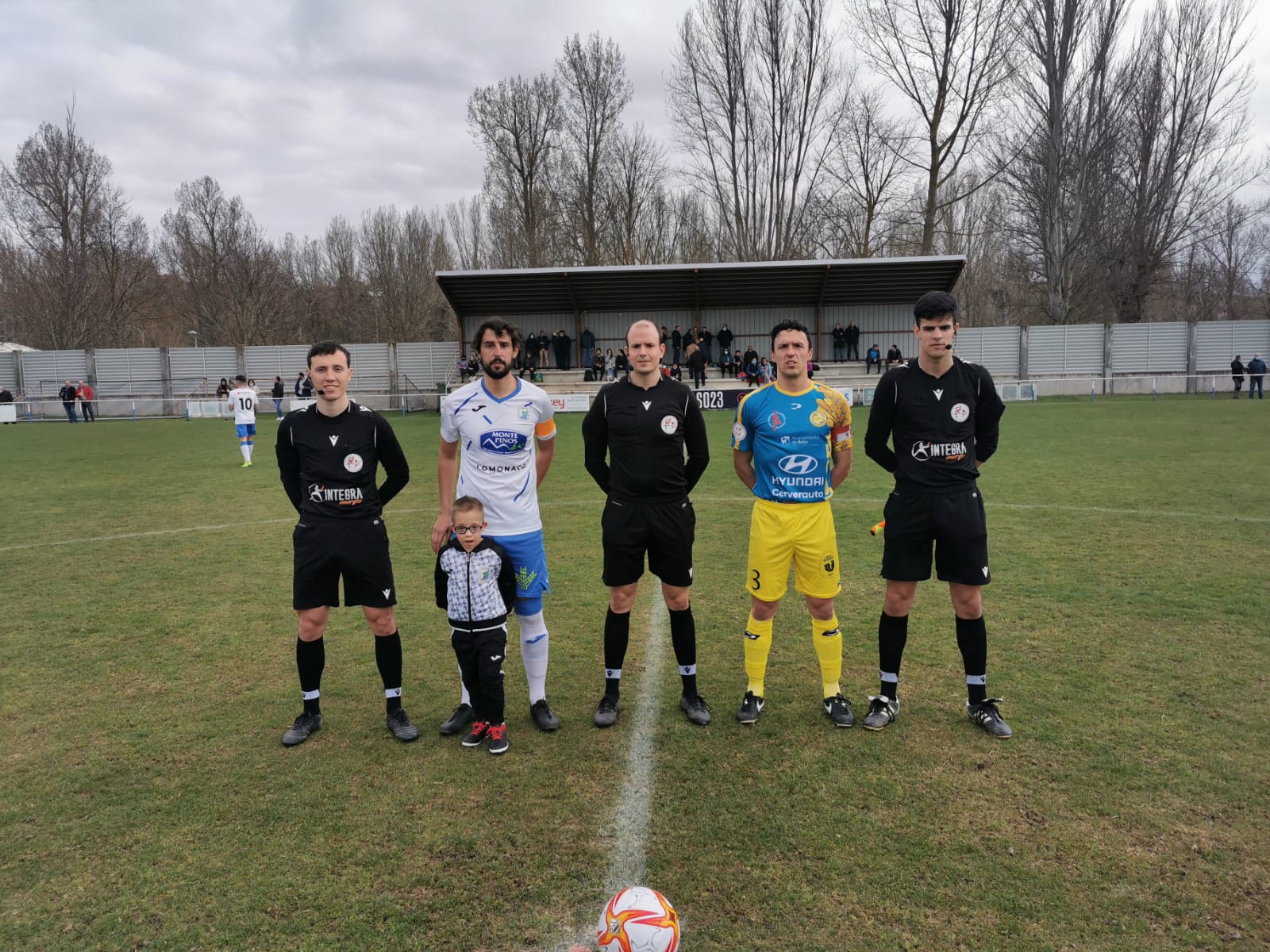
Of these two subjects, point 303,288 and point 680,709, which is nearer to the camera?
point 680,709

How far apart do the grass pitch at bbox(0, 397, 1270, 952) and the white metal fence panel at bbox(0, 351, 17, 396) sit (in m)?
39.1

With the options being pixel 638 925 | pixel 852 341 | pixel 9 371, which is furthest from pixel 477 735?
pixel 9 371

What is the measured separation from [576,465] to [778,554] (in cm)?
1067

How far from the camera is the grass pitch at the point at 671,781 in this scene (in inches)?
110

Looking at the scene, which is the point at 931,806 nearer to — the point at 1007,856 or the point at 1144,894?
the point at 1007,856

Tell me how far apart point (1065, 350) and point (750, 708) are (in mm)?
36175

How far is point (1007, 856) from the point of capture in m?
3.08

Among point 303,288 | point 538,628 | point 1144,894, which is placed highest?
point 303,288

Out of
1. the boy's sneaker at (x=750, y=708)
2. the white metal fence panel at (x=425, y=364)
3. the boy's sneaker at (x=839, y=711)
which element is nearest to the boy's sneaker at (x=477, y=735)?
the boy's sneaker at (x=750, y=708)

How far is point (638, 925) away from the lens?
2518 millimetres

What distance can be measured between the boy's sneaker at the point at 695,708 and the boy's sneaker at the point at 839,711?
2.29ft

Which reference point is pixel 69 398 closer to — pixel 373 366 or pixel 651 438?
pixel 373 366

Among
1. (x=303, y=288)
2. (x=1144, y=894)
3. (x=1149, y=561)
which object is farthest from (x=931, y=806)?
(x=303, y=288)

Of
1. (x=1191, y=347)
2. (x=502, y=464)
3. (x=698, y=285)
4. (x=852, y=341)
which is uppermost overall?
(x=698, y=285)
